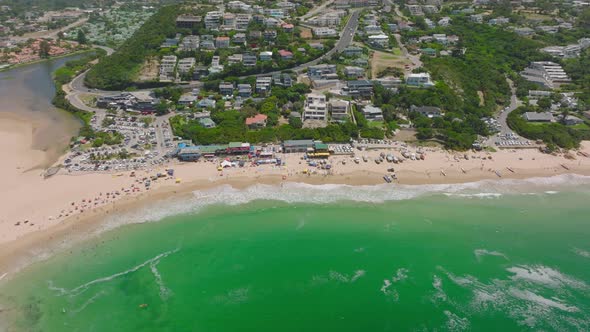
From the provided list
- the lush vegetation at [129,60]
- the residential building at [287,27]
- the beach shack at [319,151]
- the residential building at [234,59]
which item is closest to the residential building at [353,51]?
the residential building at [287,27]

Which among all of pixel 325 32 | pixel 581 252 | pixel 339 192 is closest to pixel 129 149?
pixel 339 192

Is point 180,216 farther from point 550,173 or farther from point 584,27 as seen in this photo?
point 584,27

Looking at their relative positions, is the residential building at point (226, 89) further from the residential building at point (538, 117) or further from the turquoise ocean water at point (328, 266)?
the residential building at point (538, 117)

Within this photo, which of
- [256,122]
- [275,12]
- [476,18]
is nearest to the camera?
[256,122]

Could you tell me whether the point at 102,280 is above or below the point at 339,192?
below

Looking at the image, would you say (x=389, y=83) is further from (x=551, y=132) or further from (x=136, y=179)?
(x=136, y=179)

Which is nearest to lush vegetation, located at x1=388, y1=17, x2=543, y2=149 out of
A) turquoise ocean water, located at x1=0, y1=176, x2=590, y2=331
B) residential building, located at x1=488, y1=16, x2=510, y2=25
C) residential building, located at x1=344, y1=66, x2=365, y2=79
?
residential building, located at x1=488, y1=16, x2=510, y2=25

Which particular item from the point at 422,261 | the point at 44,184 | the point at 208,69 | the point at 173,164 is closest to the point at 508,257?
the point at 422,261
